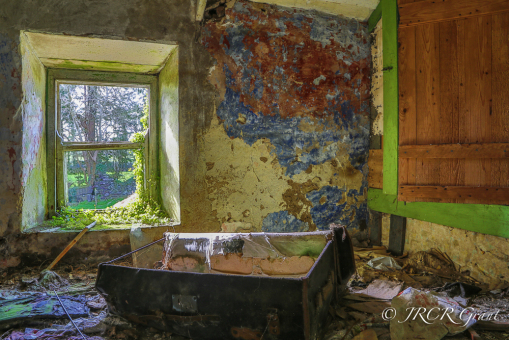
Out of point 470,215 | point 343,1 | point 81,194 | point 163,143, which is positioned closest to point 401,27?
point 343,1

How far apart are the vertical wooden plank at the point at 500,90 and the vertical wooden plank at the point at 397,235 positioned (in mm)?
1291

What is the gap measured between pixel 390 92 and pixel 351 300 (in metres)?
2.12

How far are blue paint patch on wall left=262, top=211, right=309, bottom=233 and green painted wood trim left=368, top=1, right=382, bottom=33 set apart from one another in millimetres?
2569

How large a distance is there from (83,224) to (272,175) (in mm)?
2205

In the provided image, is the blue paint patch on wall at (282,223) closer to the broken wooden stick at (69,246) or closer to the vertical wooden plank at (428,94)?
the vertical wooden plank at (428,94)

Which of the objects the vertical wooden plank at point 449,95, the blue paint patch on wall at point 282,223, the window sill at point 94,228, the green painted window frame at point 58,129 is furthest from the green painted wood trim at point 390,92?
the green painted window frame at point 58,129

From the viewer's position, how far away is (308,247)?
2617 mm

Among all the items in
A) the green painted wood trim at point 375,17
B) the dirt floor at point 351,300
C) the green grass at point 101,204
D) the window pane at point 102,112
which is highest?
the green painted wood trim at point 375,17

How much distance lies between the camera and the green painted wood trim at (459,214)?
104 inches

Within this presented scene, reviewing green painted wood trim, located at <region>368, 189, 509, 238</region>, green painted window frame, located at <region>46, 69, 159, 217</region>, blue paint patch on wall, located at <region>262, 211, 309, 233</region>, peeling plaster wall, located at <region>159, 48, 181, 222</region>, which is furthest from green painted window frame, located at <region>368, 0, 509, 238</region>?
green painted window frame, located at <region>46, 69, 159, 217</region>

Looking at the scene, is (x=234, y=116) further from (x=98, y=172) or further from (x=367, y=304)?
(x=98, y=172)

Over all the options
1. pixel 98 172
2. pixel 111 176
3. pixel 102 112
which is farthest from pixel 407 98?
pixel 98 172

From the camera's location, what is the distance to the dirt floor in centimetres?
210

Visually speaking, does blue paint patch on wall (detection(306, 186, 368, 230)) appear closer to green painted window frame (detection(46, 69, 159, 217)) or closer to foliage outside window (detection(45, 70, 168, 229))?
foliage outside window (detection(45, 70, 168, 229))
